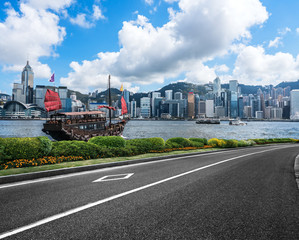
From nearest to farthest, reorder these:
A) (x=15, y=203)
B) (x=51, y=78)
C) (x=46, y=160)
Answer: (x=15, y=203)
(x=46, y=160)
(x=51, y=78)

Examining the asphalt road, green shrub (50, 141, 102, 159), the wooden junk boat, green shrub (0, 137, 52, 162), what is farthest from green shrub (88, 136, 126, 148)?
the wooden junk boat

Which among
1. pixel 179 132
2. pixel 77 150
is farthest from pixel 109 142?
pixel 179 132

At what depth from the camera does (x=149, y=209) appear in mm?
4695

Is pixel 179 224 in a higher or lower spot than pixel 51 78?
lower

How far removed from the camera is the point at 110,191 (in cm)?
611

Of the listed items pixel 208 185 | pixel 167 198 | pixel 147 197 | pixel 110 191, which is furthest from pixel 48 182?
pixel 208 185

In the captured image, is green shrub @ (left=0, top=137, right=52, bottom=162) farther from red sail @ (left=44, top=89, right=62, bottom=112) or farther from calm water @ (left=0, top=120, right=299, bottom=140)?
calm water @ (left=0, top=120, right=299, bottom=140)

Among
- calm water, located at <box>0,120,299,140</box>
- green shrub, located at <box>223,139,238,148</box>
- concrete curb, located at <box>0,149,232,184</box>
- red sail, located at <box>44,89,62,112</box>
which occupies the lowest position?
calm water, located at <box>0,120,299,140</box>

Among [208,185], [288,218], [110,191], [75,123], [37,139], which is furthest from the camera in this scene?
[75,123]

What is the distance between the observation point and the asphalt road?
12.0 feet

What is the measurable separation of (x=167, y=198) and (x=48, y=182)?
4.80 meters

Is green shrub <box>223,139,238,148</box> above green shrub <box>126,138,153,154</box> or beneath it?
beneath

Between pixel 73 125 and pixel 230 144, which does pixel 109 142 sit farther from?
pixel 73 125

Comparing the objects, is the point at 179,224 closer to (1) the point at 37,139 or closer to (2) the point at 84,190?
(2) the point at 84,190
